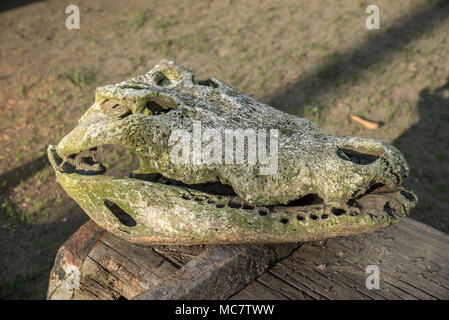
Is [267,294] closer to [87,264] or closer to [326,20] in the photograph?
[87,264]

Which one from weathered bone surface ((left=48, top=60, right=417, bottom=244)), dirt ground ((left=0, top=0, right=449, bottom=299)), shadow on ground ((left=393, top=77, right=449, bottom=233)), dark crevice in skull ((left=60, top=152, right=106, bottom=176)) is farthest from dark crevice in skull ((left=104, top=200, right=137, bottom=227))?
shadow on ground ((left=393, top=77, right=449, bottom=233))

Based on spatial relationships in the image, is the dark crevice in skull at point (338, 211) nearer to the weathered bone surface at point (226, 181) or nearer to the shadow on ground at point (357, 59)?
the weathered bone surface at point (226, 181)

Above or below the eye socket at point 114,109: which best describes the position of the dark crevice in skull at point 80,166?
below

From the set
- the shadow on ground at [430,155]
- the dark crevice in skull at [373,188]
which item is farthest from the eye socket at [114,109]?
the shadow on ground at [430,155]

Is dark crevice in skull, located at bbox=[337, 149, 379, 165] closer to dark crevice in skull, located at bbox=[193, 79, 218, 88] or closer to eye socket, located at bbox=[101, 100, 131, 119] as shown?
dark crevice in skull, located at bbox=[193, 79, 218, 88]

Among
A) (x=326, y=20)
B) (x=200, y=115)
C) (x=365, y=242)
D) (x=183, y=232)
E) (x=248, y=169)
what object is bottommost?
(x=365, y=242)

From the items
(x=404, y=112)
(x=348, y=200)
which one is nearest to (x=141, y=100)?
(x=348, y=200)
